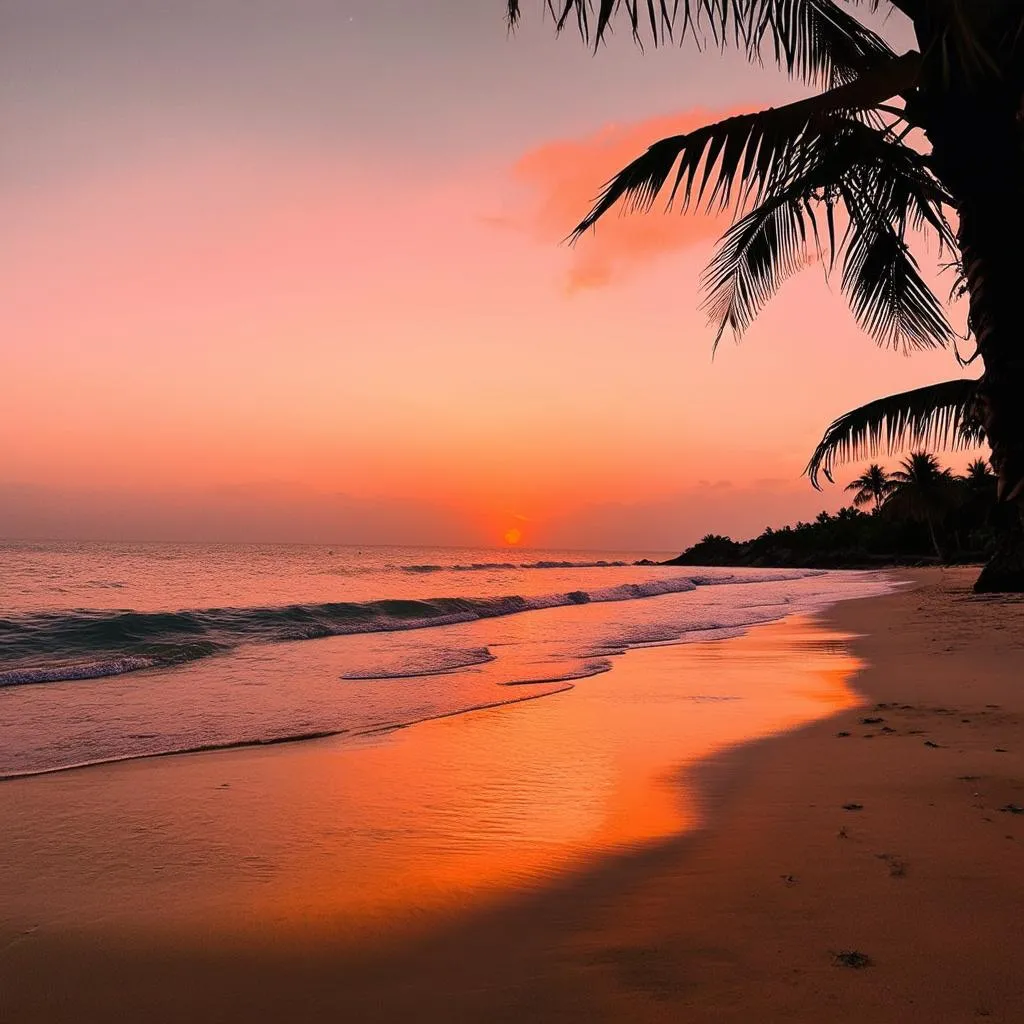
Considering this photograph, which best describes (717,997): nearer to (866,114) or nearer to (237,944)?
(237,944)

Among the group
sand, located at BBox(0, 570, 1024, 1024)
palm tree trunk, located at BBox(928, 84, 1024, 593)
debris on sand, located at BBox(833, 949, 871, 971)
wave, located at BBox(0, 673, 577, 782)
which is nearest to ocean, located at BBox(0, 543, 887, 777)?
wave, located at BBox(0, 673, 577, 782)

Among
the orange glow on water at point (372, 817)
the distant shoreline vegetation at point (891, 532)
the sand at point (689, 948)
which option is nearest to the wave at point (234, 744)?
the orange glow on water at point (372, 817)

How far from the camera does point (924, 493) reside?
56.4 m

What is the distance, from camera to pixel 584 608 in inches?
973

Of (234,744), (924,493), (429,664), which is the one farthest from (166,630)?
(924,493)

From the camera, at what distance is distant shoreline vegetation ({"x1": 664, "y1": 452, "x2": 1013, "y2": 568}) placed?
5675cm

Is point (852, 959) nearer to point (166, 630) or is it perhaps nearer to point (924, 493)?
point (166, 630)

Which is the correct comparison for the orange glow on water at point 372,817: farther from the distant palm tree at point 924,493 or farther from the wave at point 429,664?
the distant palm tree at point 924,493

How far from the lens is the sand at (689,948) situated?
7.06ft

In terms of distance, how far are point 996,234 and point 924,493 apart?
59.8 m

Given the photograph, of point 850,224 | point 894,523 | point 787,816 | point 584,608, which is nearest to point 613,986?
point 787,816

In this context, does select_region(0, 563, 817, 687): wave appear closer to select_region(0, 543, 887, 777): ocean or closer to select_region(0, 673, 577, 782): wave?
select_region(0, 543, 887, 777): ocean

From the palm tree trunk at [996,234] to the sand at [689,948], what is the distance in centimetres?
162

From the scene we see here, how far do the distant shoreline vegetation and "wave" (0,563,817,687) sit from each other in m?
29.4
